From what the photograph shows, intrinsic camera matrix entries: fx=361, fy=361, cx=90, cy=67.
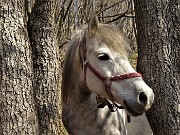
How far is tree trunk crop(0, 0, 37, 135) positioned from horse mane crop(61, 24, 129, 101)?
0.79 metres

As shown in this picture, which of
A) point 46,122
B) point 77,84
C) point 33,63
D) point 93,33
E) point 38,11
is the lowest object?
point 46,122

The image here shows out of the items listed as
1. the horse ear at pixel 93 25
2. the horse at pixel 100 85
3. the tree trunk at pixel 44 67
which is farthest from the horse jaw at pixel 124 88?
the tree trunk at pixel 44 67

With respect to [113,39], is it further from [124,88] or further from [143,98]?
[143,98]

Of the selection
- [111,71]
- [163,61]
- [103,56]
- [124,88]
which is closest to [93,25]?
[103,56]

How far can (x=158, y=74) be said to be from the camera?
3973 millimetres

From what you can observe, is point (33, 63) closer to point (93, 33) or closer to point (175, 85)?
point (93, 33)

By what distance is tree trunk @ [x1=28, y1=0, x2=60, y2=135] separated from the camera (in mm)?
3518

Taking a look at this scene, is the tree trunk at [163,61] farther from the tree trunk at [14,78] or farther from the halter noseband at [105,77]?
the tree trunk at [14,78]

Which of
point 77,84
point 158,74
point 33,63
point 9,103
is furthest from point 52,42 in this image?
point 158,74

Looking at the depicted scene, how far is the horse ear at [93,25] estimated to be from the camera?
11.8 ft

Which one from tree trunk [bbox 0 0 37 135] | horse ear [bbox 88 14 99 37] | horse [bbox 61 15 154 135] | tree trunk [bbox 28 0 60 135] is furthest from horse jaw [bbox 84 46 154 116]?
tree trunk [bbox 0 0 37 135]

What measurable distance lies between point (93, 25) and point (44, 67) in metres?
0.64

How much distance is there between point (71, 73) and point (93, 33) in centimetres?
57

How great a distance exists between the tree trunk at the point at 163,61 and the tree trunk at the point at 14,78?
56.9 inches
